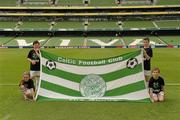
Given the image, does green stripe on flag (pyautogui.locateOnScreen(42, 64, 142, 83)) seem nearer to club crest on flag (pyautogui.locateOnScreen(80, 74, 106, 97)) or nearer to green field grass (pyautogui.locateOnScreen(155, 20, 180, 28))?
club crest on flag (pyautogui.locateOnScreen(80, 74, 106, 97))

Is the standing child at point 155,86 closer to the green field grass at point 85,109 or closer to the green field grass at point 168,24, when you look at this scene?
the green field grass at point 85,109

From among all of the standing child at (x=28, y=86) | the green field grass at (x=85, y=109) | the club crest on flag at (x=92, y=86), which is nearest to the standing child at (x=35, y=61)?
the standing child at (x=28, y=86)

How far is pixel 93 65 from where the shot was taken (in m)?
15.3

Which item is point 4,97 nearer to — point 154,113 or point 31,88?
point 31,88

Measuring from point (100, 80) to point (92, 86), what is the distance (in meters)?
0.40

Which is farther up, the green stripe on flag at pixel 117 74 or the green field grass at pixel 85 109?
the green stripe on flag at pixel 117 74

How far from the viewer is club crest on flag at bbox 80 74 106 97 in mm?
15258

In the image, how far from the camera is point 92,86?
49.9ft

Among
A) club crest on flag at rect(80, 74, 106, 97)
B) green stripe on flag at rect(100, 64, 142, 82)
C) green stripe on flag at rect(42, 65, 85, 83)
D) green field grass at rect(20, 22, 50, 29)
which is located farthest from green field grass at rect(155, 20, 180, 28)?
green stripe on flag at rect(42, 65, 85, 83)

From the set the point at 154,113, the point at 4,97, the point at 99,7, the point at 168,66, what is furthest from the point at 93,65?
the point at 99,7

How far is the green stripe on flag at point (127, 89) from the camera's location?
1525 centimetres

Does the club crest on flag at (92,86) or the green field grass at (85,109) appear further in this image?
the club crest on flag at (92,86)

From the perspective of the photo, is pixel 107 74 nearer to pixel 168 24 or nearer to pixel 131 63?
pixel 131 63

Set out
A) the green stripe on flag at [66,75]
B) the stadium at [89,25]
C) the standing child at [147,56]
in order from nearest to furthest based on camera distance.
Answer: the green stripe on flag at [66,75] → the standing child at [147,56] → the stadium at [89,25]
